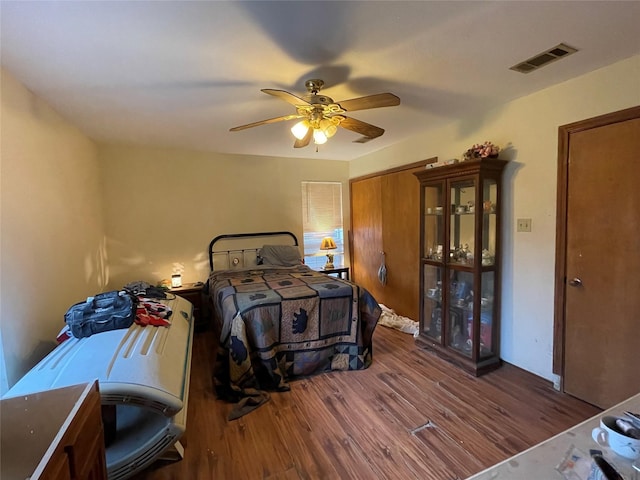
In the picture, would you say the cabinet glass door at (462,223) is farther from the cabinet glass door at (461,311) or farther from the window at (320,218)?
the window at (320,218)

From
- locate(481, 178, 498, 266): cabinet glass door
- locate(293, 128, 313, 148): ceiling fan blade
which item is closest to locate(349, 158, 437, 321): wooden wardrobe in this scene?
locate(481, 178, 498, 266): cabinet glass door

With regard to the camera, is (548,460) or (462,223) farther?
(462,223)

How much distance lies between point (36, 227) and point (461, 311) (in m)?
3.60

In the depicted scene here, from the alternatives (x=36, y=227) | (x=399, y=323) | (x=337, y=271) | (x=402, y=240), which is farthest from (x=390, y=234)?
(x=36, y=227)

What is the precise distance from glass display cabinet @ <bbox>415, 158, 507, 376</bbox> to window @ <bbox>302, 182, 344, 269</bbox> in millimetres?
2114

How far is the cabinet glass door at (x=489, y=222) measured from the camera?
276 centimetres

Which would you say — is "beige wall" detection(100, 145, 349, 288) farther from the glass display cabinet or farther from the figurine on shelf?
the figurine on shelf

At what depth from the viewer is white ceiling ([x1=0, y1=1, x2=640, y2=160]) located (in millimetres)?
1475

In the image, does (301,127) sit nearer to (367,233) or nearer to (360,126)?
(360,126)

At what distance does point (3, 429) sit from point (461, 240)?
126 inches

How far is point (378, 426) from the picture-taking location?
2.07 metres

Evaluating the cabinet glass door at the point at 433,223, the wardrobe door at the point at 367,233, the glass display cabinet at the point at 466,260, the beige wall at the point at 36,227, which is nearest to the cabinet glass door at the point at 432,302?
the glass display cabinet at the point at 466,260

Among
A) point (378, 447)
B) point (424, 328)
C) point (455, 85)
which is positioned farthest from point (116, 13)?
point (424, 328)

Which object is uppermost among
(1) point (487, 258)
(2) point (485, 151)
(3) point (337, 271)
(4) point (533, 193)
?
(2) point (485, 151)
